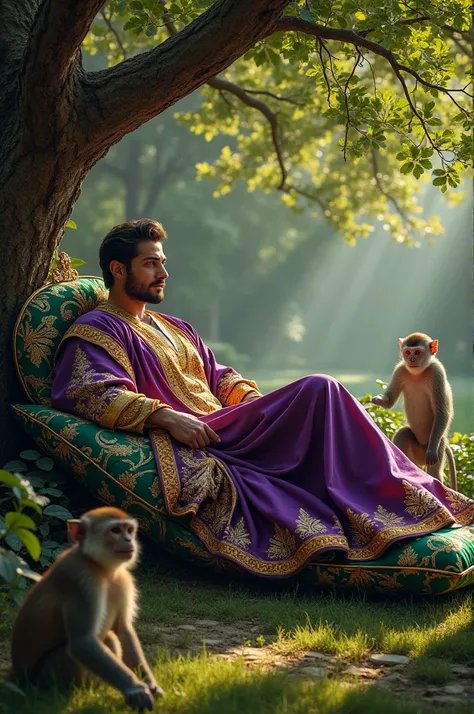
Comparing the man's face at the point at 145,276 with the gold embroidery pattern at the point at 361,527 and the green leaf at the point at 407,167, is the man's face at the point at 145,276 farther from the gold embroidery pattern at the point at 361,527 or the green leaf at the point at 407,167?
the gold embroidery pattern at the point at 361,527

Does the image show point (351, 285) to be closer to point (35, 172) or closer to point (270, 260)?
point (270, 260)

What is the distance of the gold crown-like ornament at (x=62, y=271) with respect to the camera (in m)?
6.19

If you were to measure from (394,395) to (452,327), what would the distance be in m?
49.7

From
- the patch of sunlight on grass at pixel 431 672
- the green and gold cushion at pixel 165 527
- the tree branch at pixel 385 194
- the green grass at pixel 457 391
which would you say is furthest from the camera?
A: the green grass at pixel 457 391

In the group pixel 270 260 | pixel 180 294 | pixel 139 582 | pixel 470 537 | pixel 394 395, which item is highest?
pixel 270 260

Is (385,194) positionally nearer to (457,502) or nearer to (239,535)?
(457,502)

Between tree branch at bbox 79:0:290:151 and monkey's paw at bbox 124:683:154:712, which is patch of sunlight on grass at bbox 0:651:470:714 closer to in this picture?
monkey's paw at bbox 124:683:154:712

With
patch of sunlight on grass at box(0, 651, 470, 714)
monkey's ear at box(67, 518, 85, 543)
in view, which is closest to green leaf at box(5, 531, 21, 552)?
patch of sunlight on grass at box(0, 651, 470, 714)

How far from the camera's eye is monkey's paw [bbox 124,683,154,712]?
316 centimetres

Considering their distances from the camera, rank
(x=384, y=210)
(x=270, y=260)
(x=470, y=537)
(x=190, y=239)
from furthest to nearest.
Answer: (x=270, y=260)
(x=190, y=239)
(x=384, y=210)
(x=470, y=537)

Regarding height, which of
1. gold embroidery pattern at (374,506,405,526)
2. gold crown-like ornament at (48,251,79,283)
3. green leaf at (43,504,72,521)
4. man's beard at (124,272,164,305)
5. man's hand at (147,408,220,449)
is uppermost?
gold crown-like ornament at (48,251,79,283)

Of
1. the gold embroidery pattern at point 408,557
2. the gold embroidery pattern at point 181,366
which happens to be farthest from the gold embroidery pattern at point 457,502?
the gold embroidery pattern at point 181,366

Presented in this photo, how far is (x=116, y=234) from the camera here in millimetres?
6148

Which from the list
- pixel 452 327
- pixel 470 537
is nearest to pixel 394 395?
pixel 470 537
